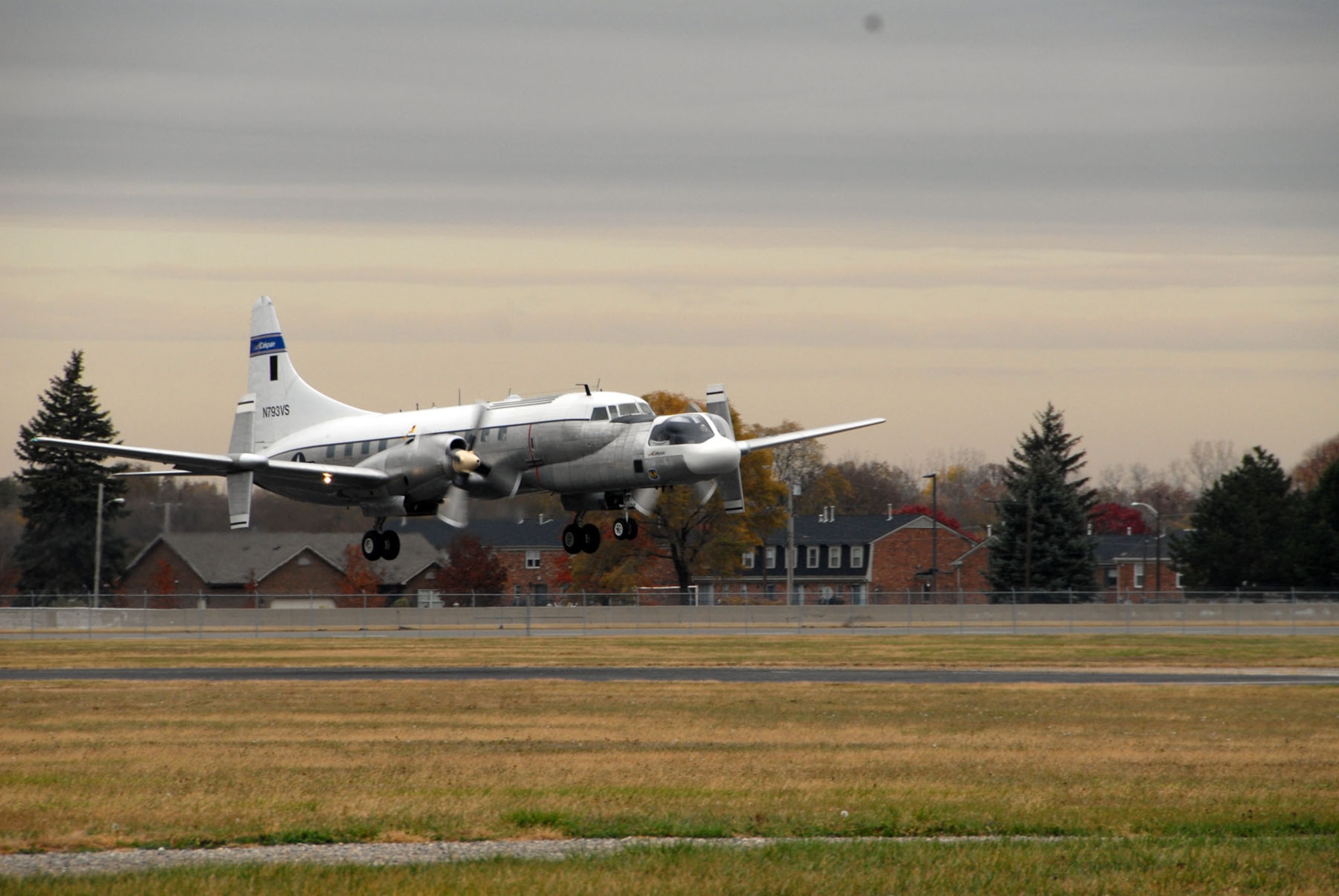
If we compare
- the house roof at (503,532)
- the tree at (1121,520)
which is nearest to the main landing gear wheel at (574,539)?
the house roof at (503,532)

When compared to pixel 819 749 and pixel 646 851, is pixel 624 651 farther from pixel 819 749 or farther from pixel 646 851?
pixel 646 851

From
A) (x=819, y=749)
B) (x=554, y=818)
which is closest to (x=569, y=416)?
(x=819, y=749)

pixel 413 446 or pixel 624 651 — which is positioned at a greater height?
pixel 413 446

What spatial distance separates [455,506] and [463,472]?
1.07 metres

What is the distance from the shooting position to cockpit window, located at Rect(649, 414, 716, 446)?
39219 mm

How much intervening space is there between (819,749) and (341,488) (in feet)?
54.4

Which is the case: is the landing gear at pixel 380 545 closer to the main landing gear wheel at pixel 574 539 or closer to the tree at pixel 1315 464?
the main landing gear wheel at pixel 574 539

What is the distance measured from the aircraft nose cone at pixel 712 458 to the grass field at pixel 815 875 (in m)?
18.6

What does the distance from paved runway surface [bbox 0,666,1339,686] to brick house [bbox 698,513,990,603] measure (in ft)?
249

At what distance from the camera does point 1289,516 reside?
107 m

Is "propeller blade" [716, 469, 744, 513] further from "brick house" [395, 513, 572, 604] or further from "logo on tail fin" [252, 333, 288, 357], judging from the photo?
"brick house" [395, 513, 572, 604]

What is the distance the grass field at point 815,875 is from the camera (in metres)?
18.2

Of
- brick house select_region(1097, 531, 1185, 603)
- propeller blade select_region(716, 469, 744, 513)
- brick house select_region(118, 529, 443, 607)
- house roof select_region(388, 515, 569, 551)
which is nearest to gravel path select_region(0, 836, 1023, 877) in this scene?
propeller blade select_region(716, 469, 744, 513)

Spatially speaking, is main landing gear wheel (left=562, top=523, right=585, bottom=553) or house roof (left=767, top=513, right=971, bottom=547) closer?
A: main landing gear wheel (left=562, top=523, right=585, bottom=553)
